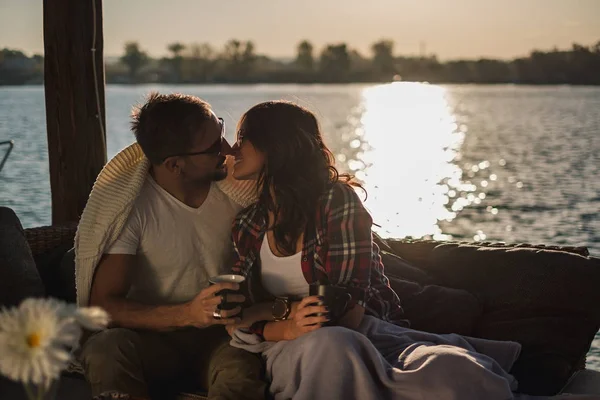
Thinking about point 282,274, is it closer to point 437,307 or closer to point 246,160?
point 246,160

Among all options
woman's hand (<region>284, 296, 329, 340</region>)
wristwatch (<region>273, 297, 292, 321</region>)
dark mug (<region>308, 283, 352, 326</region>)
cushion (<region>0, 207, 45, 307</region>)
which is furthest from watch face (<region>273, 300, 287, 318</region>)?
cushion (<region>0, 207, 45, 307</region>)

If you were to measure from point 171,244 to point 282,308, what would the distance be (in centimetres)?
43

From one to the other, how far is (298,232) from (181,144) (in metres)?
0.43

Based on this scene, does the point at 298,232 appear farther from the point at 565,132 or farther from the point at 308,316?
the point at 565,132

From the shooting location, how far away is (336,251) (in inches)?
107

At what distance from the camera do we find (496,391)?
252 centimetres

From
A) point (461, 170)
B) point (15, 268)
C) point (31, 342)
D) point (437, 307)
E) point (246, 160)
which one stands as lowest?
point (461, 170)

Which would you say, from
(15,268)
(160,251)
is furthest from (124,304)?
(15,268)

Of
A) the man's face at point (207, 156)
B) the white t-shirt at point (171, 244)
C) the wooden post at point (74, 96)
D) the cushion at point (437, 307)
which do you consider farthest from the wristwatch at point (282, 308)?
the wooden post at point (74, 96)

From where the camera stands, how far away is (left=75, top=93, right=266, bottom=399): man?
8.95 ft

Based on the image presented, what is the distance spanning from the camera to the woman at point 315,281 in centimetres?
251

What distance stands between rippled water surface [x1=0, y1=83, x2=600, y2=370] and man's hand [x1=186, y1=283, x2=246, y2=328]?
54 centimetres

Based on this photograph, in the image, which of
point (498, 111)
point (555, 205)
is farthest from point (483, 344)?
point (498, 111)

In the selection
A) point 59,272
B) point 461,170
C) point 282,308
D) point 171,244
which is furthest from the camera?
point 461,170
